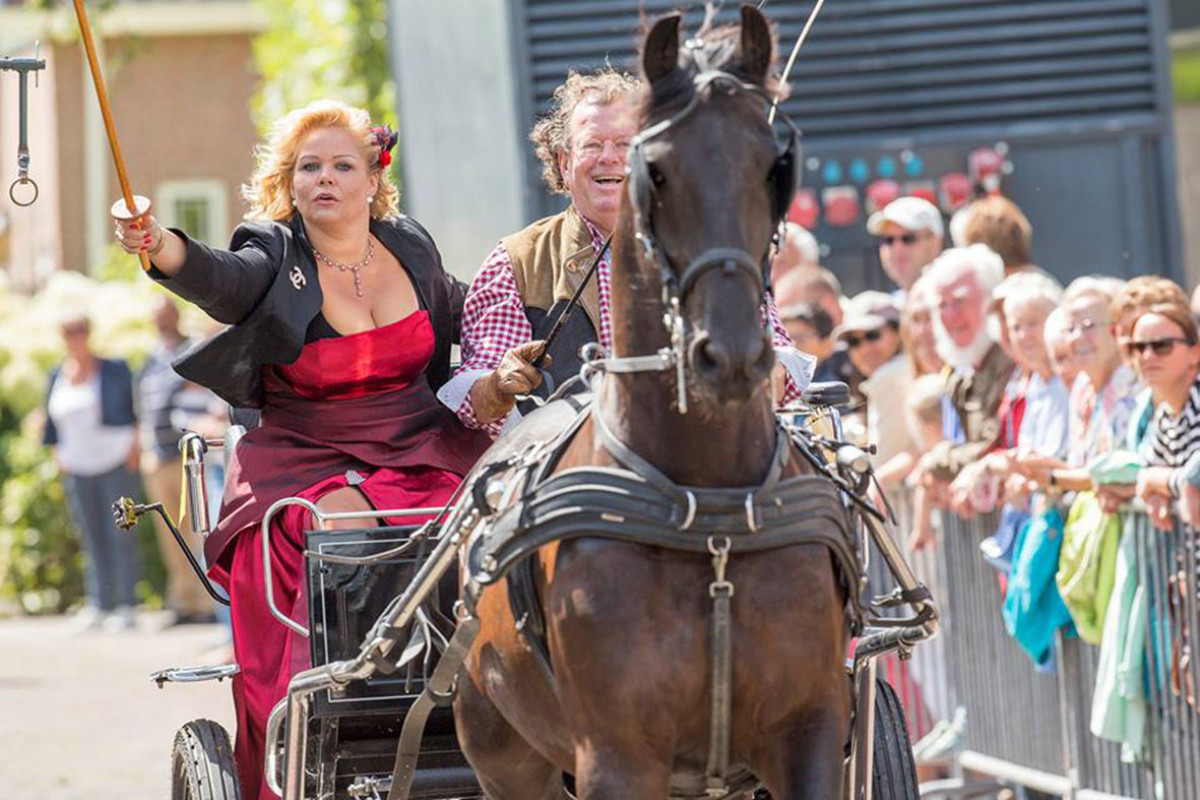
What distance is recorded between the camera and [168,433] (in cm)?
1670

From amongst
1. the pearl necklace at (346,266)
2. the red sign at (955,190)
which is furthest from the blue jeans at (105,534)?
the pearl necklace at (346,266)

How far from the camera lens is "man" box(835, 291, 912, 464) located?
1012cm

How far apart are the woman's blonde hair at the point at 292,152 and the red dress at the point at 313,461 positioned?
46cm

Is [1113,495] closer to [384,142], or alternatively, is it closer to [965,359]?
[965,359]

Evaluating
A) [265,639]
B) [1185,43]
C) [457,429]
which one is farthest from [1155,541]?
[1185,43]

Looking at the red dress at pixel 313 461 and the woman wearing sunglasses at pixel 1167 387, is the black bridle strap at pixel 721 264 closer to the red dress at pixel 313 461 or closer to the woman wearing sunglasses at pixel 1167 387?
the red dress at pixel 313 461

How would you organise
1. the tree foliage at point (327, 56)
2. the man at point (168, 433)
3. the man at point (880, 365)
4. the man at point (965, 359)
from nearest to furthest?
the man at point (965, 359) → the man at point (880, 365) → the man at point (168, 433) → the tree foliage at point (327, 56)

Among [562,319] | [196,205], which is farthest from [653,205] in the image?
[196,205]

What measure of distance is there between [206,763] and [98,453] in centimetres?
1127

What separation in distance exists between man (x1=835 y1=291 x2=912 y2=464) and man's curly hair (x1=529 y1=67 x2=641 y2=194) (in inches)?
144

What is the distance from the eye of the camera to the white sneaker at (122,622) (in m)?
17.0

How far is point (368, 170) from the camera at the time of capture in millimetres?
6480

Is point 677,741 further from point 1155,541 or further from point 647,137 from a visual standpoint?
point 1155,541

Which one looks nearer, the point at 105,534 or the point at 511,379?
the point at 511,379
